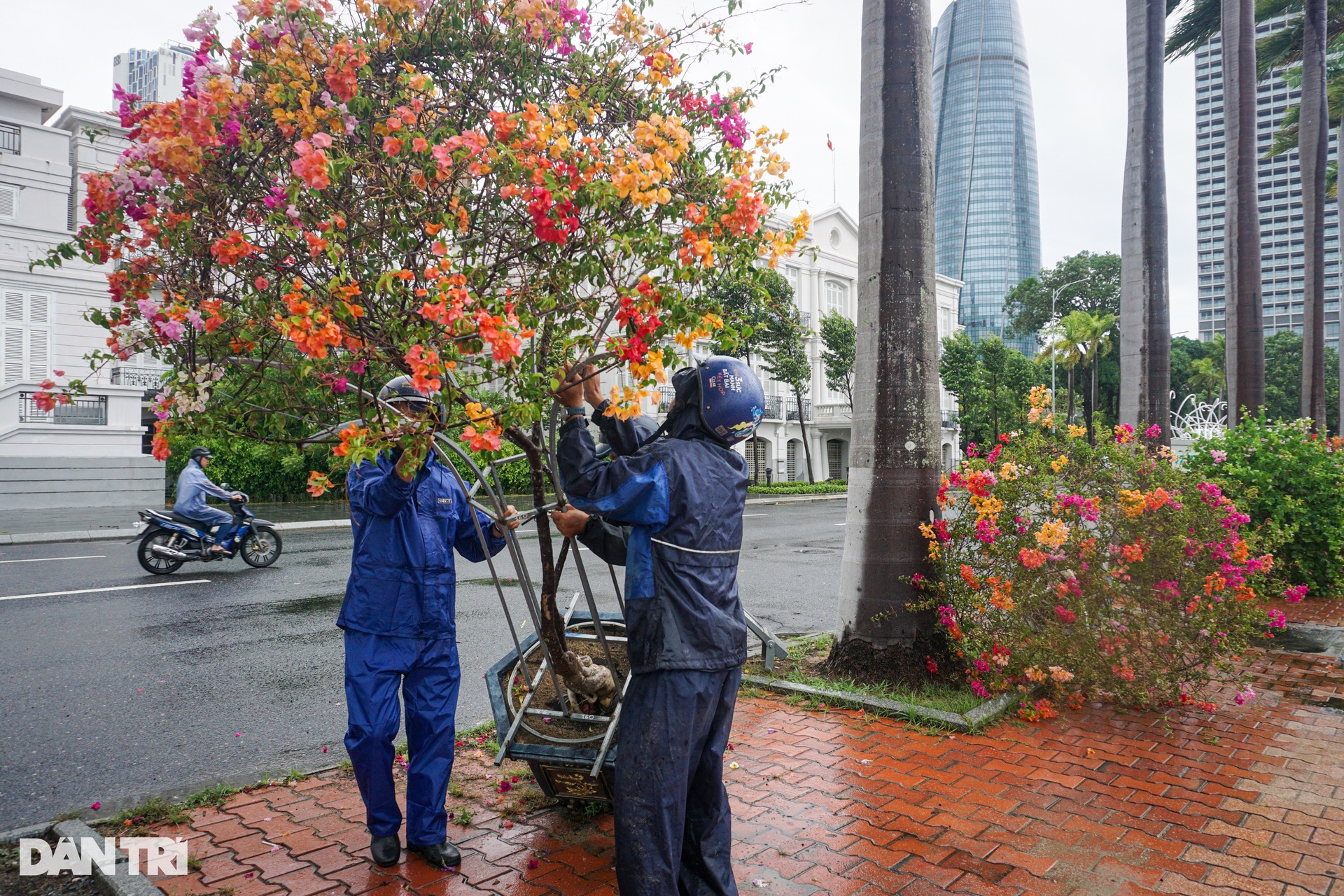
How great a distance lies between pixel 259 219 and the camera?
2.58 meters

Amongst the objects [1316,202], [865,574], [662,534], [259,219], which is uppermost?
[1316,202]

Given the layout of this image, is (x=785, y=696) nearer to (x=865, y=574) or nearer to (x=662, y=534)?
(x=865, y=574)

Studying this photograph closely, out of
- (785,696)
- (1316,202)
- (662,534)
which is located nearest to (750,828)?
(662,534)

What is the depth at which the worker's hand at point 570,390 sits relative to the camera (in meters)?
2.59

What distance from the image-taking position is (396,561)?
122 inches

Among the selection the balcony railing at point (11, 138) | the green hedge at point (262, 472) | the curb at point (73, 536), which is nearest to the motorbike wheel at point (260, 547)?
the curb at point (73, 536)

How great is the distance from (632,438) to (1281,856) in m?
2.88

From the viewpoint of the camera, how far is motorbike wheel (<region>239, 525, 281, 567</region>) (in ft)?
35.7

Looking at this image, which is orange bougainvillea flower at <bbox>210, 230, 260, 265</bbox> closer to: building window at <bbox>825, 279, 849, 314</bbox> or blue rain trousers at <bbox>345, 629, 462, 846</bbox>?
blue rain trousers at <bbox>345, 629, 462, 846</bbox>

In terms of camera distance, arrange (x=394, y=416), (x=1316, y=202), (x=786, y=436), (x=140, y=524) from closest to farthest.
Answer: (x=394, y=416), (x=140, y=524), (x=1316, y=202), (x=786, y=436)

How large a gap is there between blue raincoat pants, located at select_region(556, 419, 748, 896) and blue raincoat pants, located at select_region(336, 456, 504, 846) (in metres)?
0.82

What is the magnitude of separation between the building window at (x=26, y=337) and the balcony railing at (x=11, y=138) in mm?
6767

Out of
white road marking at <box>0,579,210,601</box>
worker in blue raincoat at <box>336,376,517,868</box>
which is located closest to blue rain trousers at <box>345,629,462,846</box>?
worker in blue raincoat at <box>336,376,517,868</box>

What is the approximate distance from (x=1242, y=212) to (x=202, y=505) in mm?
14559
